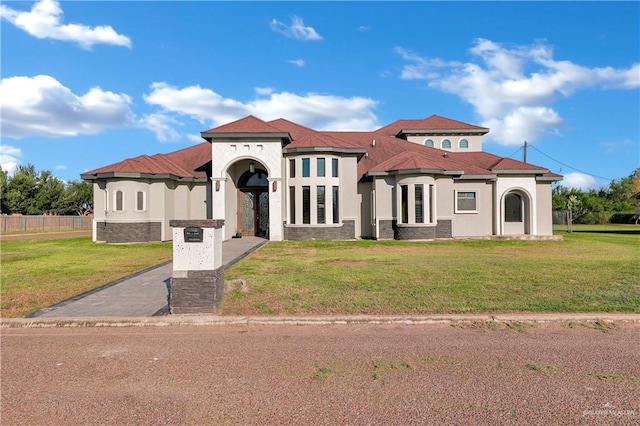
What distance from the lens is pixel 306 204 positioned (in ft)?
70.8

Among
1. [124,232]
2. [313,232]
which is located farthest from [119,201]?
[313,232]

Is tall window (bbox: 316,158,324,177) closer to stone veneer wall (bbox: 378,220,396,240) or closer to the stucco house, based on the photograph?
the stucco house

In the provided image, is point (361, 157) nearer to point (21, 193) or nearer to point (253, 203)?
point (253, 203)

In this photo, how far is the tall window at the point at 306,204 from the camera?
70.5 ft

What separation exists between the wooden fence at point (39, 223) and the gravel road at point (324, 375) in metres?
40.6

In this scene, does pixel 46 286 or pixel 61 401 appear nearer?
pixel 61 401

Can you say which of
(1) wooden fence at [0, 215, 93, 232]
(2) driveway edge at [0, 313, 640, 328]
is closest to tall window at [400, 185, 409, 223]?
(2) driveway edge at [0, 313, 640, 328]

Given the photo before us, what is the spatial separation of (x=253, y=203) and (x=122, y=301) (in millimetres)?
16970

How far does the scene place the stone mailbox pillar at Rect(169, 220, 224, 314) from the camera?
21.5 ft

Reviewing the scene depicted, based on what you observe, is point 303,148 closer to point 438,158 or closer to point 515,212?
point 438,158

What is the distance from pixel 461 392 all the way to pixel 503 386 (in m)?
0.49

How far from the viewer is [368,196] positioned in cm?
2397

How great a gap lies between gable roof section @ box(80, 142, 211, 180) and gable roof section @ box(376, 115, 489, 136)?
603 inches

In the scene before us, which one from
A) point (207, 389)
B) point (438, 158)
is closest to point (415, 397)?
point (207, 389)
